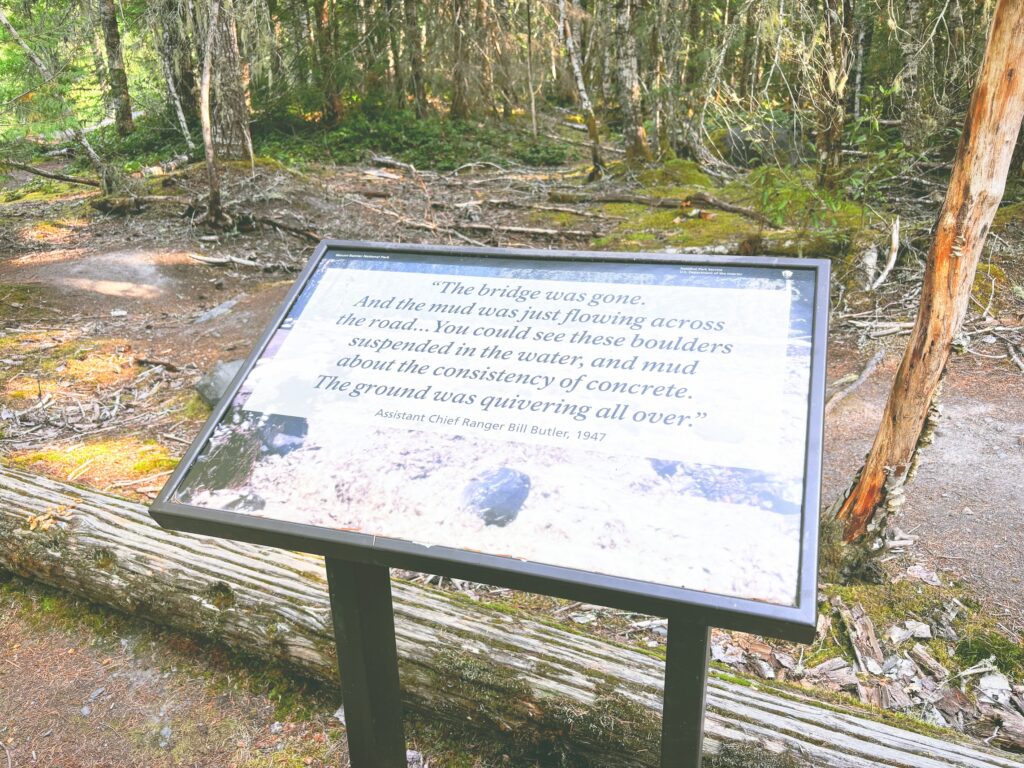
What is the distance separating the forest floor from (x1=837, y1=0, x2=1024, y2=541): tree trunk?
0.65 metres

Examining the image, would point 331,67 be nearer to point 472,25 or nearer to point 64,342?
point 472,25

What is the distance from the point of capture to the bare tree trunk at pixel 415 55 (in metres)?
15.9

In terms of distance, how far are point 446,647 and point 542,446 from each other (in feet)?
4.42

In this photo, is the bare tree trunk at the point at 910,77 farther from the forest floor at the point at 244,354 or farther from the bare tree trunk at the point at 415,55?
the bare tree trunk at the point at 415,55

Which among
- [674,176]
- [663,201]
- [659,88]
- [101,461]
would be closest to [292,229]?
[663,201]

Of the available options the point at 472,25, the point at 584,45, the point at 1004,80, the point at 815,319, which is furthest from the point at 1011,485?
the point at 584,45

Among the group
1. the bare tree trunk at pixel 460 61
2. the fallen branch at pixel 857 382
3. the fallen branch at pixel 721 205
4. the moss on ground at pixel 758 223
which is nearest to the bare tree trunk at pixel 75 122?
the moss on ground at pixel 758 223

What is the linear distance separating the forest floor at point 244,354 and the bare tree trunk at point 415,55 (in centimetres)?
500

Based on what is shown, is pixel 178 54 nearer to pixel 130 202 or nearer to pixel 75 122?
pixel 130 202

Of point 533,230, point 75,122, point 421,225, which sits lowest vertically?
point 533,230

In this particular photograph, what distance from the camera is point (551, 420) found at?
63.7 inches

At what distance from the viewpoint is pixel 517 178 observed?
529 inches

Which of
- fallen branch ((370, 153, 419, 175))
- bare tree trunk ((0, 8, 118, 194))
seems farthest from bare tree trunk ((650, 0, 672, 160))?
bare tree trunk ((0, 8, 118, 194))

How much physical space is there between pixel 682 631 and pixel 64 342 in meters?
6.88
